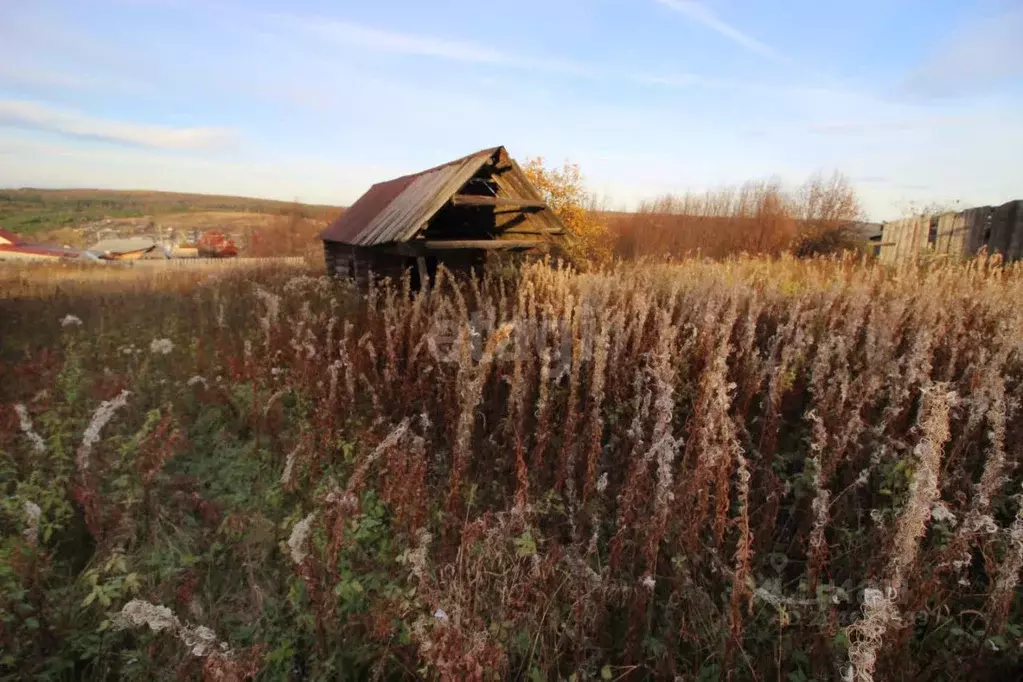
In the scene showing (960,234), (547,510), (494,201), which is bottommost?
(547,510)

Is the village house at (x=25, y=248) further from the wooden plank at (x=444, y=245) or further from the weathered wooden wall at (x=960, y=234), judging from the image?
the weathered wooden wall at (x=960, y=234)

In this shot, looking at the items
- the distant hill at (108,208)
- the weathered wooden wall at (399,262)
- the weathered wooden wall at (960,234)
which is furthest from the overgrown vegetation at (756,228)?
the distant hill at (108,208)

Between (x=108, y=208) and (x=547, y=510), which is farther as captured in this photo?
(x=108, y=208)

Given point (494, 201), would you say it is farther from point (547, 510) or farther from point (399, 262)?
point (547, 510)

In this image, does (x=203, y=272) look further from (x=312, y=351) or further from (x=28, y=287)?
(x=312, y=351)

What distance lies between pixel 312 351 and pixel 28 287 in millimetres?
10256

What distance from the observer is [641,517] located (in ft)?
9.18

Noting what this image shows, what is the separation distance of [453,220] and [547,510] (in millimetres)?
7847

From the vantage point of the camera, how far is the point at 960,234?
1266 cm

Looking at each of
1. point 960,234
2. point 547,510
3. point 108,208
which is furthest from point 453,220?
point 108,208

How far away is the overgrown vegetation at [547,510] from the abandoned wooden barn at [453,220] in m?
2.69

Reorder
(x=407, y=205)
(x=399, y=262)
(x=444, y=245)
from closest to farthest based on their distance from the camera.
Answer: (x=444, y=245), (x=407, y=205), (x=399, y=262)

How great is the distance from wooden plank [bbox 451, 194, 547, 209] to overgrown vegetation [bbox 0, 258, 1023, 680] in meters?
3.36

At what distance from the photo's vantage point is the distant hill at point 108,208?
70.4 metres
